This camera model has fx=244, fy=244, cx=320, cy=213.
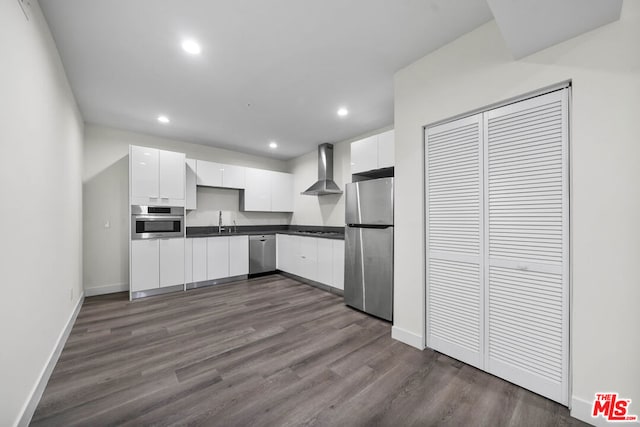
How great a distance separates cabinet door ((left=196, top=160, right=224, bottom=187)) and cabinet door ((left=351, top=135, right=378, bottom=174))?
2.83 meters

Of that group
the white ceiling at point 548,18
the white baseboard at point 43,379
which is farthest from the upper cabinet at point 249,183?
the white ceiling at point 548,18

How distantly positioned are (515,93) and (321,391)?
2528 mm

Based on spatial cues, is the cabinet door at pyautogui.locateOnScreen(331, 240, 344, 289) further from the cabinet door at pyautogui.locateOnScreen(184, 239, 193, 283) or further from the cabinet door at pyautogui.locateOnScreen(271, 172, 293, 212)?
the cabinet door at pyautogui.locateOnScreen(184, 239, 193, 283)

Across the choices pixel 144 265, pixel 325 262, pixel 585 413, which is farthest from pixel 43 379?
pixel 585 413

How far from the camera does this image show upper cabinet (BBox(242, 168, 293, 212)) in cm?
524

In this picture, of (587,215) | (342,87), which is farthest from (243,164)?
(587,215)

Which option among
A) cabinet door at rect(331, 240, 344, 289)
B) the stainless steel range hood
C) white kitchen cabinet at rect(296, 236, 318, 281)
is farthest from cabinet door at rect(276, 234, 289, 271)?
cabinet door at rect(331, 240, 344, 289)

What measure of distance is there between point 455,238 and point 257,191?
416 cm

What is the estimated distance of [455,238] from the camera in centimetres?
212

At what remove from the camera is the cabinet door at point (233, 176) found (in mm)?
4902

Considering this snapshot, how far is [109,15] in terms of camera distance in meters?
1.81

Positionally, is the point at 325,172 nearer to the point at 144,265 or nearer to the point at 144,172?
the point at 144,172

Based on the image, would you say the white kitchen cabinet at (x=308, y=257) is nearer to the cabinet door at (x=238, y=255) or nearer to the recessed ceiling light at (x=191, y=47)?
the cabinet door at (x=238, y=255)

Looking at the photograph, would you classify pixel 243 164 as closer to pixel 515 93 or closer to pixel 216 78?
pixel 216 78
